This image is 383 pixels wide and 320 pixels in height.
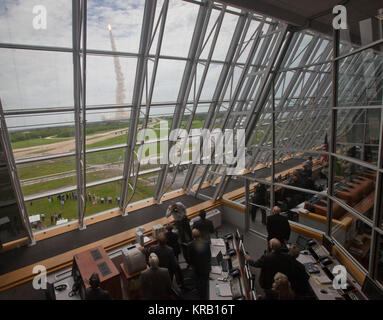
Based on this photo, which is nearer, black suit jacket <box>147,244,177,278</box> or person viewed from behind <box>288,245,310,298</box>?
person viewed from behind <box>288,245,310,298</box>

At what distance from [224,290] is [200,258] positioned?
2.11 feet

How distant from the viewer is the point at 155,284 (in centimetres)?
356

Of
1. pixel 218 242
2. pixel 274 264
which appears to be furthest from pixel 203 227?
pixel 274 264

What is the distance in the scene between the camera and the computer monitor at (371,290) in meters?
3.75

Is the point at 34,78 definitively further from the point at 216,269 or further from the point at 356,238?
the point at 356,238

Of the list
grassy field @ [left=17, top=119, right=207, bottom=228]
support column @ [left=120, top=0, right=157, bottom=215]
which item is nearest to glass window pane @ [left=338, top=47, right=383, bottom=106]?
grassy field @ [left=17, top=119, right=207, bottom=228]

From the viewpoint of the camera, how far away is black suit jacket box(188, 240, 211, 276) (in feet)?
14.4

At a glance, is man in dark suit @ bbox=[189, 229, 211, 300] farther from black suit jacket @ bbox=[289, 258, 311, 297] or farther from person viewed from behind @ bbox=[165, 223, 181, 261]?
black suit jacket @ bbox=[289, 258, 311, 297]

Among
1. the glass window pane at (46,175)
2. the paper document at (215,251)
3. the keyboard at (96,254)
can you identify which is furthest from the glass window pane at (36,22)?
the paper document at (215,251)

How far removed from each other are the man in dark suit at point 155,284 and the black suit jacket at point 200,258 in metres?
0.90

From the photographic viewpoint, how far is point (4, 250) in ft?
20.1

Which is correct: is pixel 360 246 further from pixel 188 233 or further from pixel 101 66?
pixel 101 66

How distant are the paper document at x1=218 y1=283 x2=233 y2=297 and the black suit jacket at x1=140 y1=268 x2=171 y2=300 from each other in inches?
37.2

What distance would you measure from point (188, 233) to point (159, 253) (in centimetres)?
170
